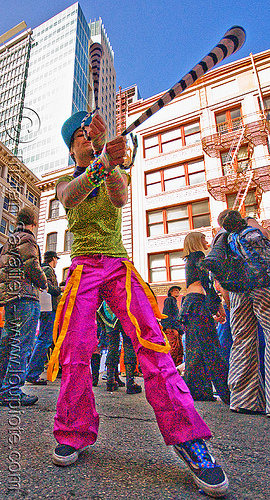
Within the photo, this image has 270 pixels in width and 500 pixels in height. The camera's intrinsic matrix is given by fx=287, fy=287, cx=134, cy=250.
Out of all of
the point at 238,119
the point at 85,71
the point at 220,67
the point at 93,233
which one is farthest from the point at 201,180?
the point at 85,71

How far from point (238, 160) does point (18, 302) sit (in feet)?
55.7

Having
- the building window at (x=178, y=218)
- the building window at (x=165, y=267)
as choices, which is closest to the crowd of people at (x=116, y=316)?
the building window at (x=165, y=267)

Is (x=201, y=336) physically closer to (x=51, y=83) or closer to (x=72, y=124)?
(x=72, y=124)

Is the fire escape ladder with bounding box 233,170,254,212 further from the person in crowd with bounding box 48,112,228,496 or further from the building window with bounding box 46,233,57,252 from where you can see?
the person in crowd with bounding box 48,112,228,496

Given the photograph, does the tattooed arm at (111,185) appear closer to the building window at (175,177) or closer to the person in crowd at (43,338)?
the person in crowd at (43,338)

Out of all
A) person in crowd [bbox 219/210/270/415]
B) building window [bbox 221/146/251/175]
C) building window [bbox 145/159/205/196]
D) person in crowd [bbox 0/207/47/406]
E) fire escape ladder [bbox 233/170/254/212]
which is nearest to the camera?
person in crowd [bbox 219/210/270/415]

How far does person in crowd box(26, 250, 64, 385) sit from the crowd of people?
147cm

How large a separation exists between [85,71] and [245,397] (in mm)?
62753

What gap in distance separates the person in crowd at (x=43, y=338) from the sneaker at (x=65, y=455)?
3.09 metres

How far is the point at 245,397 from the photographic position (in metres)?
2.65

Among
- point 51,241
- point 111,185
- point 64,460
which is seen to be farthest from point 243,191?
point 64,460

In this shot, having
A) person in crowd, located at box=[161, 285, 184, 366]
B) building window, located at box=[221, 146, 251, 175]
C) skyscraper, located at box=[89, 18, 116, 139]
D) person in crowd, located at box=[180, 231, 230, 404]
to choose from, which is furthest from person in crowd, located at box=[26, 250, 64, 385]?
skyscraper, located at box=[89, 18, 116, 139]

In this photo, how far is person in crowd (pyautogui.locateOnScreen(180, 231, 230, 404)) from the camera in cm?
318

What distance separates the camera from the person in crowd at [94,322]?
1232 mm
